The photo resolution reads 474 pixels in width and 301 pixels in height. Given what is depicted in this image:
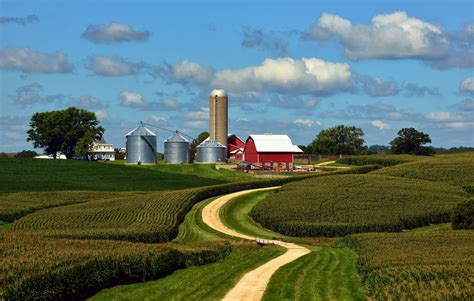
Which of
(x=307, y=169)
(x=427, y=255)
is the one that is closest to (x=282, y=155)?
(x=307, y=169)

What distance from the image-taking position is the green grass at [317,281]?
28188mm

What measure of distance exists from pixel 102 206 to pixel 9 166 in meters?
55.9

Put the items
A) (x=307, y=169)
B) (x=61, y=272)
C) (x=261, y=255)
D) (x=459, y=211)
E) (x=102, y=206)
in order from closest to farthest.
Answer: (x=61, y=272) < (x=261, y=255) < (x=459, y=211) < (x=102, y=206) < (x=307, y=169)

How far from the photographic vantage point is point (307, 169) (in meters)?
118

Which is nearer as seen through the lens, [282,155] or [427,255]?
[427,255]

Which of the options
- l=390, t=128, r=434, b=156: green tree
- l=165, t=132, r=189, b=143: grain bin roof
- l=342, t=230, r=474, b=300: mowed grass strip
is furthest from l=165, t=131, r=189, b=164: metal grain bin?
l=342, t=230, r=474, b=300: mowed grass strip

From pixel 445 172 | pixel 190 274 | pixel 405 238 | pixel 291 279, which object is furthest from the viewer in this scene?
pixel 445 172

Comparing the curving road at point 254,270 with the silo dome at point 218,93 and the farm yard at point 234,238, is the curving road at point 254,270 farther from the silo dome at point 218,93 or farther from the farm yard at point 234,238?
the silo dome at point 218,93

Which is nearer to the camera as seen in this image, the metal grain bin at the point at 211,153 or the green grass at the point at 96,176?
the green grass at the point at 96,176

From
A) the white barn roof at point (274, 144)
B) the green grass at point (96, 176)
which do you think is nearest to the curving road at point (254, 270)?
the green grass at point (96, 176)

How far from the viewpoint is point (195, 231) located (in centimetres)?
6150

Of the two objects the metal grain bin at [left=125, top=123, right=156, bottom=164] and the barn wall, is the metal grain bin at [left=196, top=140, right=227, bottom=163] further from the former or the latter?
the metal grain bin at [left=125, top=123, right=156, bottom=164]

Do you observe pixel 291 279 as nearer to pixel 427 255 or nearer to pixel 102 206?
pixel 427 255

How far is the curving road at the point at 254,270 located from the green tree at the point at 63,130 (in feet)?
370
